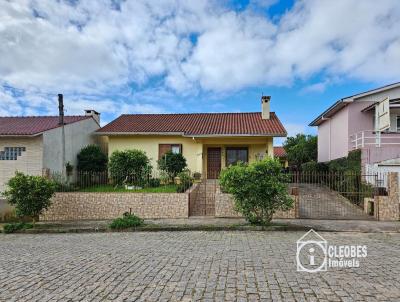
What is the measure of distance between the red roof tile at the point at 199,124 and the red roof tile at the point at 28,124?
299cm

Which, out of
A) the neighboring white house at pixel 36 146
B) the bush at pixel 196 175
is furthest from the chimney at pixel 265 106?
the neighboring white house at pixel 36 146

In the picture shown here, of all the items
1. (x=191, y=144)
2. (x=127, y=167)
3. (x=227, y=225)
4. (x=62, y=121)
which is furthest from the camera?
(x=191, y=144)

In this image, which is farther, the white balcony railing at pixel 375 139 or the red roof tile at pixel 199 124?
the red roof tile at pixel 199 124

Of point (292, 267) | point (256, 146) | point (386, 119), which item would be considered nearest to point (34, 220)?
point (292, 267)

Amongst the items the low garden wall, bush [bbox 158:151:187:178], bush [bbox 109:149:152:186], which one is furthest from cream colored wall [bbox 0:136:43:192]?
the low garden wall

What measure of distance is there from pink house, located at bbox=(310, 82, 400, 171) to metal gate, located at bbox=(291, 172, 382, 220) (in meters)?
1.91

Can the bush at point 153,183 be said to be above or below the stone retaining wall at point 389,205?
above

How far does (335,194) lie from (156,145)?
35.7 ft

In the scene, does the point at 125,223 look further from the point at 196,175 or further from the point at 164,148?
the point at 164,148

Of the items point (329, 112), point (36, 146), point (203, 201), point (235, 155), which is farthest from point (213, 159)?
point (36, 146)

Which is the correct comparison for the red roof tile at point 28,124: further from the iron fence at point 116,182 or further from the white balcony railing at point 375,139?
the white balcony railing at point 375,139

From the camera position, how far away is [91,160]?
18500 millimetres

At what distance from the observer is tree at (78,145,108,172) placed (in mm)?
18438

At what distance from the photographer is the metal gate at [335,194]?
1206 centimetres
